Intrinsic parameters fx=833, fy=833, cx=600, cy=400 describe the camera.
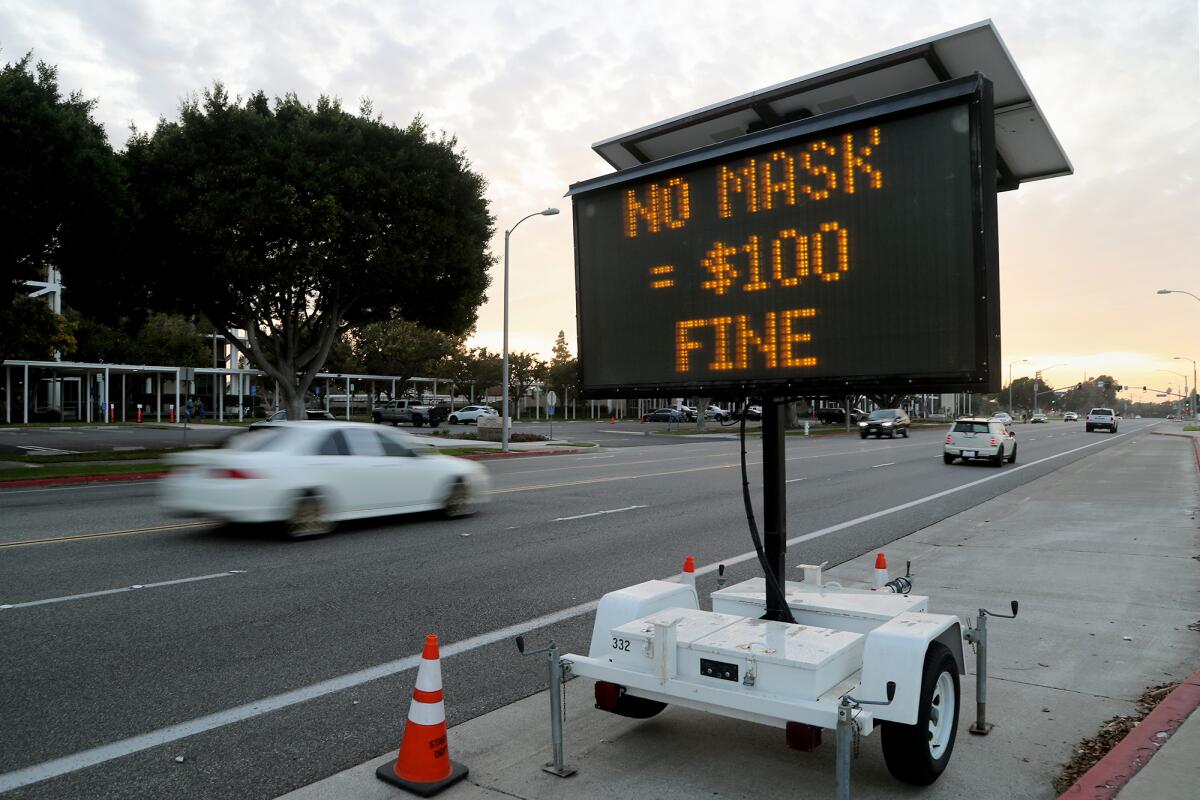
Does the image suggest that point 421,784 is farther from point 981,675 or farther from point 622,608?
point 981,675

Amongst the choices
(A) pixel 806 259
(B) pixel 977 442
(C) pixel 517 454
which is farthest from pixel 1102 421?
(A) pixel 806 259

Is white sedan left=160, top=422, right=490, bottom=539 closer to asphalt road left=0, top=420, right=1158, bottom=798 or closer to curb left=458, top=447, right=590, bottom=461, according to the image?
asphalt road left=0, top=420, right=1158, bottom=798

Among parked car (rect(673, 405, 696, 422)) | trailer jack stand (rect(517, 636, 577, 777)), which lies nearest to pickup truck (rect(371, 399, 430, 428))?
parked car (rect(673, 405, 696, 422))

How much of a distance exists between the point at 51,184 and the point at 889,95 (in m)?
22.1

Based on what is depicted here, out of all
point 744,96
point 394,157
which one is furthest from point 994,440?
point 744,96

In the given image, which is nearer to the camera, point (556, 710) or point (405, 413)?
point (556, 710)

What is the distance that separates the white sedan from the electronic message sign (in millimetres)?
6259

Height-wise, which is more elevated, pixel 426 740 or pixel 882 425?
pixel 882 425

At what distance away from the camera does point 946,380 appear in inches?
156

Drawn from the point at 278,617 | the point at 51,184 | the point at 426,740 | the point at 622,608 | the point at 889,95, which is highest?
the point at 51,184

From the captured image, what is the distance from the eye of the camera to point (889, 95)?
14.6ft

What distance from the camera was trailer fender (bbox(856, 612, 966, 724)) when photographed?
3.49 m

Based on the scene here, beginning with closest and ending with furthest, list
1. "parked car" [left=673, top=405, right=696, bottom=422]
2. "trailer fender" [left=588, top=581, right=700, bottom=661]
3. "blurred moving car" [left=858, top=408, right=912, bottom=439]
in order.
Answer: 1. "trailer fender" [left=588, top=581, right=700, bottom=661]
2. "blurred moving car" [left=858, top=408, right=912, bottom=439]
3. "parked car" [left=673, top=405, right=696, bottom=422]

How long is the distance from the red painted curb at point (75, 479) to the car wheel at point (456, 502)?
9.99m
